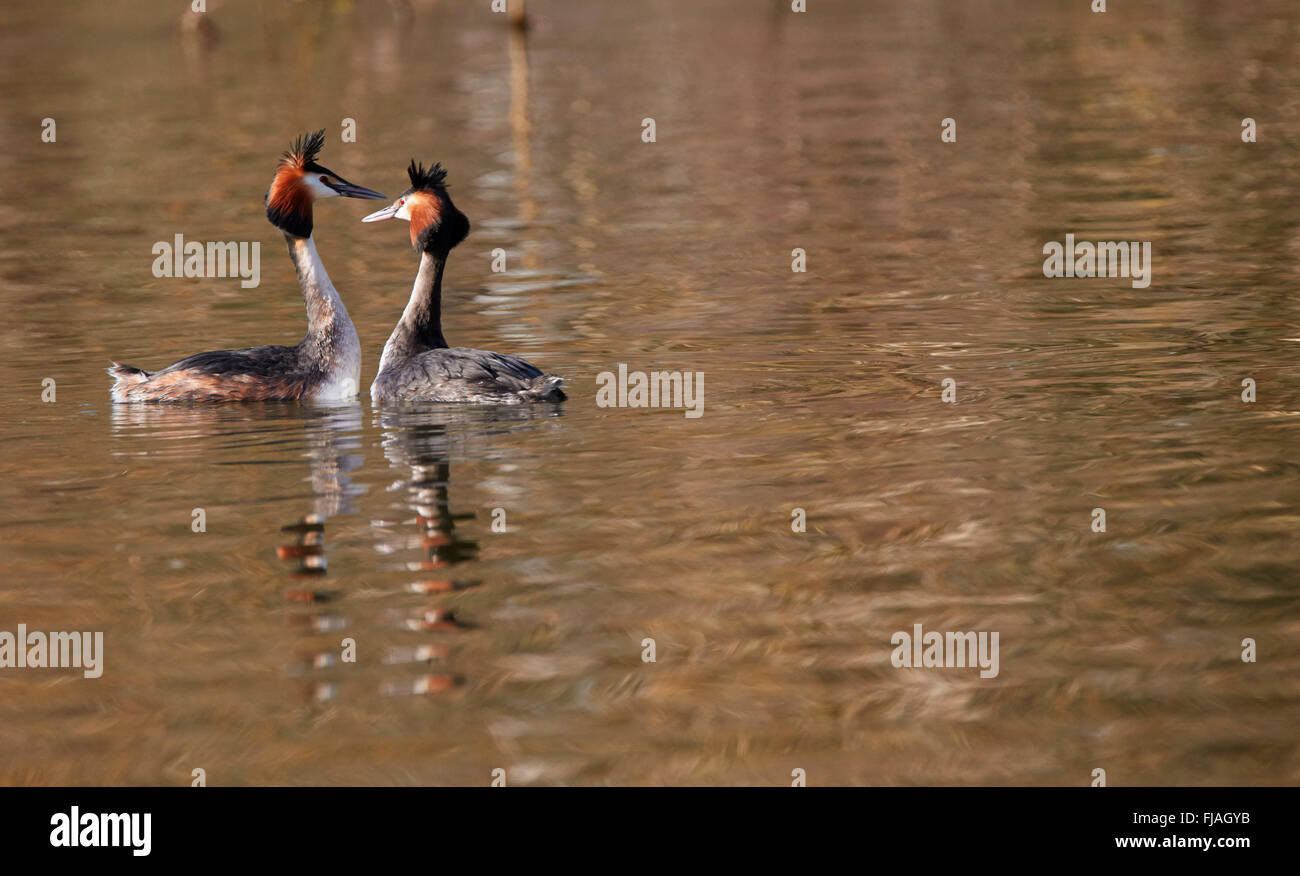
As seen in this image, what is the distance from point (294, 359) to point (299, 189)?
4.79 feet

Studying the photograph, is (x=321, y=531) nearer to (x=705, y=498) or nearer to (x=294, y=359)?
(x=705, y=498)

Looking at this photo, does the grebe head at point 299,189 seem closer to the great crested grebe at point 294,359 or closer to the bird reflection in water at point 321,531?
the great crested grebe at point 294,359

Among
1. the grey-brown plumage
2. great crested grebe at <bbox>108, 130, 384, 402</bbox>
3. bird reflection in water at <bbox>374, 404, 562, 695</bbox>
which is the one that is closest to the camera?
bird reflection in water at <bbox>374, 404, 562, 695</bbox>

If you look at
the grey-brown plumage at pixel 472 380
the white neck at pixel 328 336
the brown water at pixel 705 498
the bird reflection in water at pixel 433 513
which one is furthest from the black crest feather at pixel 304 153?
the bird reflection in water at pixel 433 513

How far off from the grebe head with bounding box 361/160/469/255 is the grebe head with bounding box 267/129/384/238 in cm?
36

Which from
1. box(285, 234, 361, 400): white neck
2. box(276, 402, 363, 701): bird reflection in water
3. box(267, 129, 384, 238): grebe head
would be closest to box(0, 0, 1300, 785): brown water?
box(276, 402, 363, 701): bird reflection in water

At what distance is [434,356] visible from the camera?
14.1 metres

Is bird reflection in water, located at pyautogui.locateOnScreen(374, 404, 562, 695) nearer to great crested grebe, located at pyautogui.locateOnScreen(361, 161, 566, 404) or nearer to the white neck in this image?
great crested grebe, located at pyautogui.locateOnScreen(361, 161, 566, 404)

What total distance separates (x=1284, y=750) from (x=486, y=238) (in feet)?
57.0

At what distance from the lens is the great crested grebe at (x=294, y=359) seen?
14320 millimetres

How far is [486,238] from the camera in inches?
930

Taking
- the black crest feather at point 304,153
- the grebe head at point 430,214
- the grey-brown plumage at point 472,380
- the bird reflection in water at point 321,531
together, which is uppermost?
the black crest feather at point 304,153

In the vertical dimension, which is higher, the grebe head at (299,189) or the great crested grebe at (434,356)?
the grebe head at (299,189)

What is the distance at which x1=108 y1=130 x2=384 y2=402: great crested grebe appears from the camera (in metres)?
14.3
